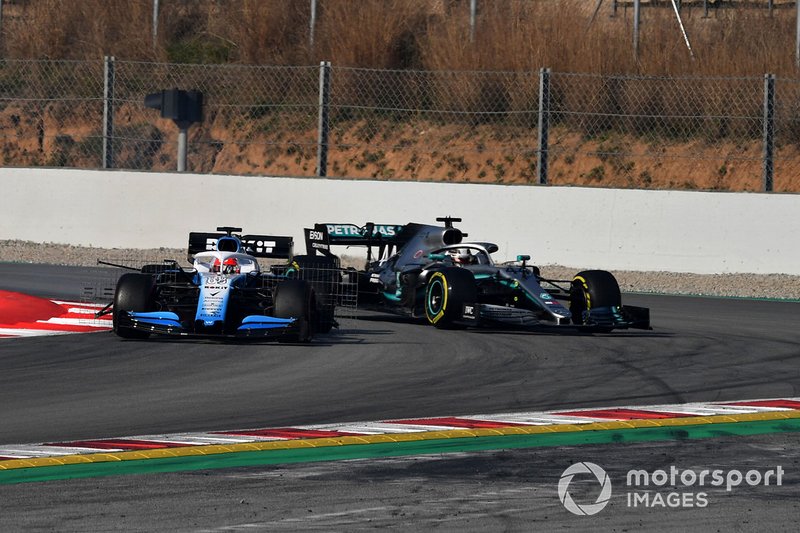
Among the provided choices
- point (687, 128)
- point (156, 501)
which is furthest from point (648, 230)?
point (156, 501)

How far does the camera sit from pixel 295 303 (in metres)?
11.6

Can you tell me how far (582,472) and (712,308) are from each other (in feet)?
30.5

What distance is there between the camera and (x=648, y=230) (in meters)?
18.5

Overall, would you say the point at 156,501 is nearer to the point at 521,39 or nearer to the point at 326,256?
the point at 326,256

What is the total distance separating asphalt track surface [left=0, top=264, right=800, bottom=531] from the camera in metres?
5.93

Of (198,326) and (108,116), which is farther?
(108,116)

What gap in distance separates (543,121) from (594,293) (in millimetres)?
6722

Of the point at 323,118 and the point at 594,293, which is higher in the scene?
the point at 323,118

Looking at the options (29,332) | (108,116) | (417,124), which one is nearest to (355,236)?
(29,332)

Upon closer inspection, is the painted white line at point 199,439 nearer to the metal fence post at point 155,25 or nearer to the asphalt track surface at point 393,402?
the asphalt track surface at point 393,402

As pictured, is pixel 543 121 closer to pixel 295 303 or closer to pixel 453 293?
pixel 453 293

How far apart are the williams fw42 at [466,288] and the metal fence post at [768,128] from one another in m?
6.19

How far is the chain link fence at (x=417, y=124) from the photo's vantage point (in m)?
22.2

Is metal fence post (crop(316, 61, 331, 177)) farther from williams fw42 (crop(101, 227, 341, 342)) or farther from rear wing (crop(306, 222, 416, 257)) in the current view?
williams fw42 (crop(101, 227, 341, 342))
